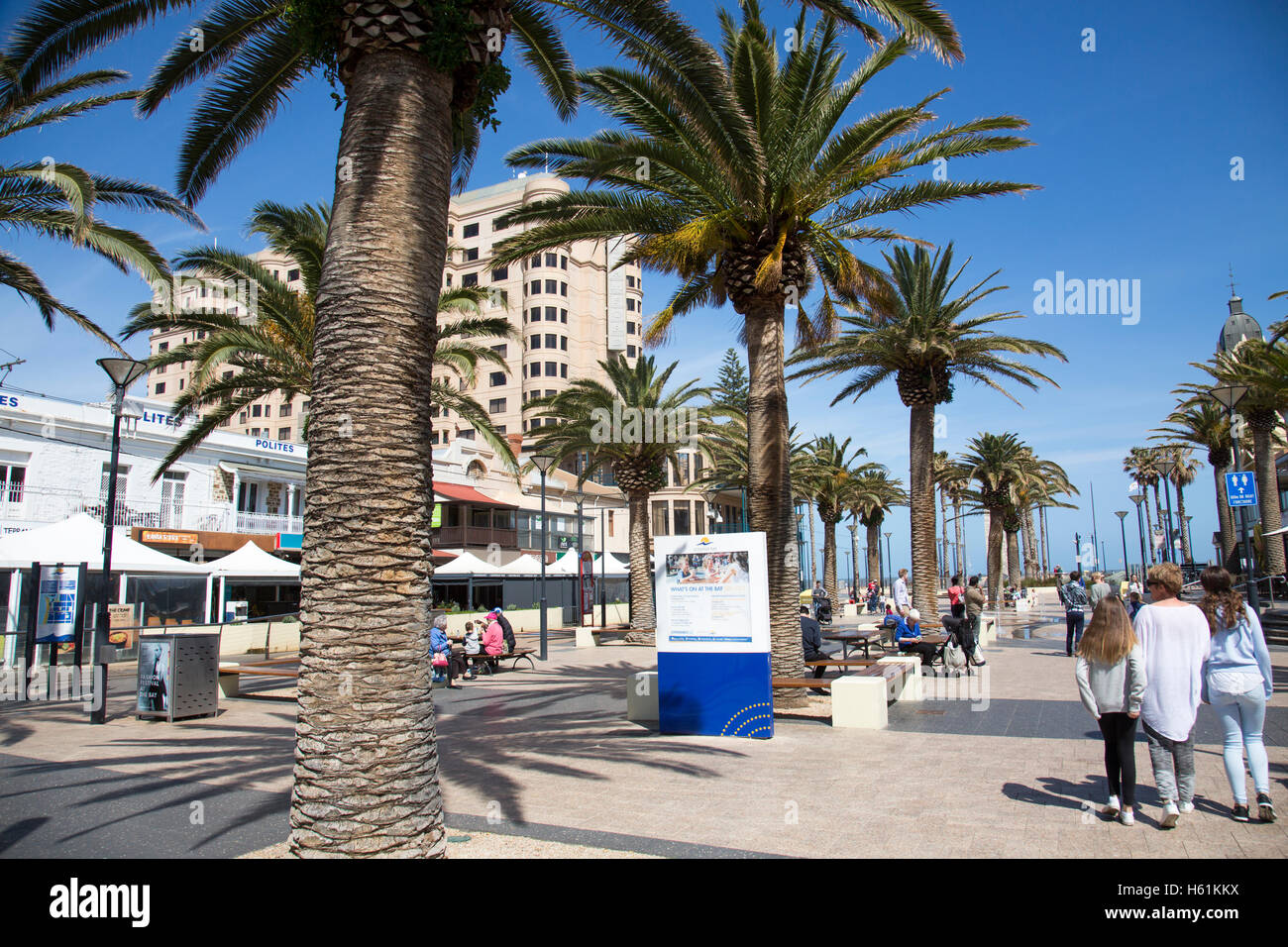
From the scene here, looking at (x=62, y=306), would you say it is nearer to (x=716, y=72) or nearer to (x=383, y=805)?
(x=716, y=72)

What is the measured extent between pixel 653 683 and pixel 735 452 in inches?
1114

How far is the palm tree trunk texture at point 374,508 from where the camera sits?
4.57 m

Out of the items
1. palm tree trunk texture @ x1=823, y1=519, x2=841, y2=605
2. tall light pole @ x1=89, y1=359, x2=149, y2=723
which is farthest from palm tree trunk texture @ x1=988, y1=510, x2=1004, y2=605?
tall light pole @ x1=89, y1=359, x2=149, y2=723

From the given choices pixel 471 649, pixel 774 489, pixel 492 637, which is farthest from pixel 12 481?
pixel 774 489

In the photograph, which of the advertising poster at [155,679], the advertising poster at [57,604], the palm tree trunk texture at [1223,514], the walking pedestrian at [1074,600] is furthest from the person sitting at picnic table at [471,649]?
the palm tree trunk texture at [1223,514]

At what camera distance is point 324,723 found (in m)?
4.60

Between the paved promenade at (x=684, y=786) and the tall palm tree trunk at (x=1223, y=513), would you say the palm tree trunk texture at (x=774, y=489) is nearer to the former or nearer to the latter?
the paved promenade at (x=684, y=786)

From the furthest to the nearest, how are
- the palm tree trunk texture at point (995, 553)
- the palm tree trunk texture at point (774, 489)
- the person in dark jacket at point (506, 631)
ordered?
the palm tree trunk texture at point (995, 553) < the person in dark jacket at point (506, 631) < the palm tree trunk texture at point (774, 489)

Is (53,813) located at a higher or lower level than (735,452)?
lower

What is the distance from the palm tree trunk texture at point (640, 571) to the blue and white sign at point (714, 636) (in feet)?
48.0

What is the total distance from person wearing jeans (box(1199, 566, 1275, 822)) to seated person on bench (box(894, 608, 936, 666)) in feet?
30.7

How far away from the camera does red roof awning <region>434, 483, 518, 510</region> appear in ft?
127

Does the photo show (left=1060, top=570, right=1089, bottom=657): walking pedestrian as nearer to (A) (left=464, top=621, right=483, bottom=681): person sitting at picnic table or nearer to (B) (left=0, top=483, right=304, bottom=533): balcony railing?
(A) (left=464, top=621, right=483, bottom=681): person sitting at picnic table
